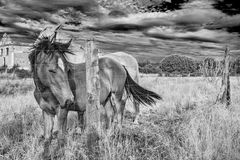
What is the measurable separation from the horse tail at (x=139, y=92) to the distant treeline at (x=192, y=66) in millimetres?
2239

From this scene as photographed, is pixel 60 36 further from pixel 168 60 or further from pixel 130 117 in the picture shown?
pixel 168 60

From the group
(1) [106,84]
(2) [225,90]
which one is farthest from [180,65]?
(1) [106,84]

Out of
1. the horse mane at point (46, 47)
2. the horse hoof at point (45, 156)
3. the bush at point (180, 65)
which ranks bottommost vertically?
the horse hoof at point (45, 156)

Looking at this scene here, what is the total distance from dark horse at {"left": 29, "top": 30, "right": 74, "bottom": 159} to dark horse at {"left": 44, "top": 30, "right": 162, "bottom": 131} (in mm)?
157

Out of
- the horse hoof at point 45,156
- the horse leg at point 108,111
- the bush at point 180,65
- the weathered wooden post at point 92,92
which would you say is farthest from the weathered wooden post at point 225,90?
the horse hoof at point 45,156

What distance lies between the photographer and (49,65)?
3.14 m

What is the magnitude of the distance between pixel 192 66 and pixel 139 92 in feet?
17.3

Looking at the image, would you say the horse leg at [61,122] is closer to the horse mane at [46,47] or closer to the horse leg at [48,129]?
the horse leg at [48,129]

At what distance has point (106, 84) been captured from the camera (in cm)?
457

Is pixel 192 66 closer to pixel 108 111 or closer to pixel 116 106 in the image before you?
pixel 116 106

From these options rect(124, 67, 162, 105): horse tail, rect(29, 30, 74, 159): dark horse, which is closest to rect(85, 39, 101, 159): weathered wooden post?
rect(29, 30, 74, 159): dark horse

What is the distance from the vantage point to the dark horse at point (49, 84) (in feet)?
10.5

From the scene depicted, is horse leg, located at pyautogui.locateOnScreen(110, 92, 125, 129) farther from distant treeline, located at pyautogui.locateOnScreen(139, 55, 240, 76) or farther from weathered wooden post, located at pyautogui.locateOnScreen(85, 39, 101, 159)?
distant treeline, located at pyautogui.locateOnScreen(139, 55, 240, 76)

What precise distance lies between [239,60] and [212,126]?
6.83 meters
